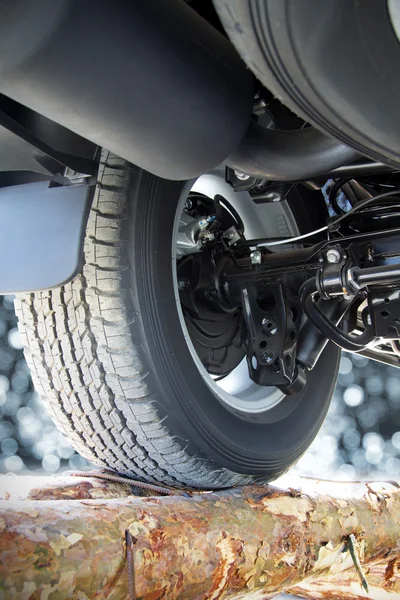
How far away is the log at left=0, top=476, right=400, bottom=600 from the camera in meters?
0.83

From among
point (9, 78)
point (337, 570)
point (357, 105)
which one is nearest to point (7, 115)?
point (9, 78)

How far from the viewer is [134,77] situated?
76cm

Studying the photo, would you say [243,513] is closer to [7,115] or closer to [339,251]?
[339,251]

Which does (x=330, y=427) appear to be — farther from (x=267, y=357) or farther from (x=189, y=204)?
(x=189, y=204)

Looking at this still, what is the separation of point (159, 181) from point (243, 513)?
0.71 metres

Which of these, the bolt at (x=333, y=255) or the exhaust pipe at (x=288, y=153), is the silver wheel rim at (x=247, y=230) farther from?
the exhaust pipe at (x=288, y=153)

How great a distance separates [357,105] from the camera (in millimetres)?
689

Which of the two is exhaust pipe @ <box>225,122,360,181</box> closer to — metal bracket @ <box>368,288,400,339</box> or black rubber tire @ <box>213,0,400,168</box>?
black rubber tire @ <box>213,0,400,168</box>

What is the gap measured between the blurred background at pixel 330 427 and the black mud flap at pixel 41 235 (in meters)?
1.72

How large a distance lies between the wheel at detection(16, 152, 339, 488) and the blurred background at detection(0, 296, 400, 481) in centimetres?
138

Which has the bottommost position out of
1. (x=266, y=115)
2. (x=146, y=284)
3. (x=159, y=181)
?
(x=146, y=284)

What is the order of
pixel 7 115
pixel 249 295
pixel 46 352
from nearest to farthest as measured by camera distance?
pixel 7 115 → pixel 46 352 → pixel 249 295

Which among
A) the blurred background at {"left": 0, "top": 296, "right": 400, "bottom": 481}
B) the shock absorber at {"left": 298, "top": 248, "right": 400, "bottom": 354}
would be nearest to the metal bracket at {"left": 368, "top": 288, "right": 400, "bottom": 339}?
the shock absorber at {"left": 298, "top": 248, "right": 400, "bottom": 354}

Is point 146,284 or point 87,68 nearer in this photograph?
point 87,68
